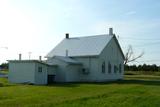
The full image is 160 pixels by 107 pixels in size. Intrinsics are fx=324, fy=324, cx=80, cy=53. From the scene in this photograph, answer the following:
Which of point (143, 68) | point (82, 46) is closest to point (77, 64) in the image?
point (82, 46)

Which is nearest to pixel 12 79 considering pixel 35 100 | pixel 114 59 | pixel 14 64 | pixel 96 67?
pixel 14 64

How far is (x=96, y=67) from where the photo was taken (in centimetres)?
4156

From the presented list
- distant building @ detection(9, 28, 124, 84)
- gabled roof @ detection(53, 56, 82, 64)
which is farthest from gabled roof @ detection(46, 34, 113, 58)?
gabled roof @ detection(53, 56, 82, 64)

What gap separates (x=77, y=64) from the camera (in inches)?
1650

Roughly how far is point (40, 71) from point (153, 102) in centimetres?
1963

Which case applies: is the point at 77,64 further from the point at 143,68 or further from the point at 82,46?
the point at 143,68

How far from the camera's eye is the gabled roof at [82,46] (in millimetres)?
42581

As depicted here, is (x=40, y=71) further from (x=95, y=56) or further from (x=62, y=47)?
Result: (x=62, y=47)

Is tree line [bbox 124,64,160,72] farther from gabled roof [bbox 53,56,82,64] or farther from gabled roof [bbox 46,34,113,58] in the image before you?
gabled roof [bbox 53,56,82,64]

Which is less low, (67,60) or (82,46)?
(82,46)

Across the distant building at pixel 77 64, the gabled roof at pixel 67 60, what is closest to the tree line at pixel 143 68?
the distant building at pixel 77 64

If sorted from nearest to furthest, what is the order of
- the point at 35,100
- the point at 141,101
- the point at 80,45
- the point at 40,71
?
1. the point at 35,100
2. the point at 141,101
3. the point at 40,71
4. the point at 80,45

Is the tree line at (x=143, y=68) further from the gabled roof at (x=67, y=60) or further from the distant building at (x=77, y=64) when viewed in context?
the gabled roof at (x=67, y=60)

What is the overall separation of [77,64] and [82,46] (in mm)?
3849
